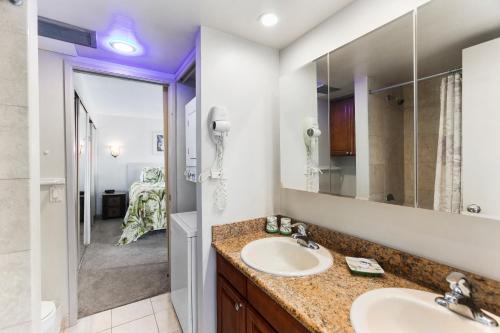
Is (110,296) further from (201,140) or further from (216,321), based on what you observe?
(201,140)

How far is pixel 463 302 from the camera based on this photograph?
2.58 ft

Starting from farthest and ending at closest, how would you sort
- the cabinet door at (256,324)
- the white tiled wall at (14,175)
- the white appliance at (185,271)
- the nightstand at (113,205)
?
the nightstand at (113,205), the white appliance at (185,271), the cabinet door at (256,324), the white tiled wall at (14,175)

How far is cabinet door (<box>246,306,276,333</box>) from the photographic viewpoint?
40.4 inches

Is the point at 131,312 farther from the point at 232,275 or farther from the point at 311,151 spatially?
→ the point at 311,151

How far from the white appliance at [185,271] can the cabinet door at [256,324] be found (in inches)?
24.0

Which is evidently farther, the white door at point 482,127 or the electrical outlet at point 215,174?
the electrical outlet at point 215,174

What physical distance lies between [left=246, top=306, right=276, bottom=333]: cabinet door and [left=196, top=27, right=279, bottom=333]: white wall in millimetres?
463

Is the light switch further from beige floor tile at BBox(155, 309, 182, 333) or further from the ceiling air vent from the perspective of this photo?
beige floor tile at BBox(155, 309, 182, 333)

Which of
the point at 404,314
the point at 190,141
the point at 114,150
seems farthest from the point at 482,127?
the point at 114,150

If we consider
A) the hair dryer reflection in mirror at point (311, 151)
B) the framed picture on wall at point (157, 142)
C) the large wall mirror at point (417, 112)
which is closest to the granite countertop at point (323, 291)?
the large wall mirror at point (417, 112)

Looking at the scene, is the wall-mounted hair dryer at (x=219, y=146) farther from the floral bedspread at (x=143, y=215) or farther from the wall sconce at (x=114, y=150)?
the wall sconce at (x=114, y=150)

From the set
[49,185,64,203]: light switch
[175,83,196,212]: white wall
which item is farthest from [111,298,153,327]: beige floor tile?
[49,185,64,203]: light switch

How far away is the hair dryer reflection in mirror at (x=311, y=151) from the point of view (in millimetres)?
1474

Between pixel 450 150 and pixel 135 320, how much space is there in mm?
2517
